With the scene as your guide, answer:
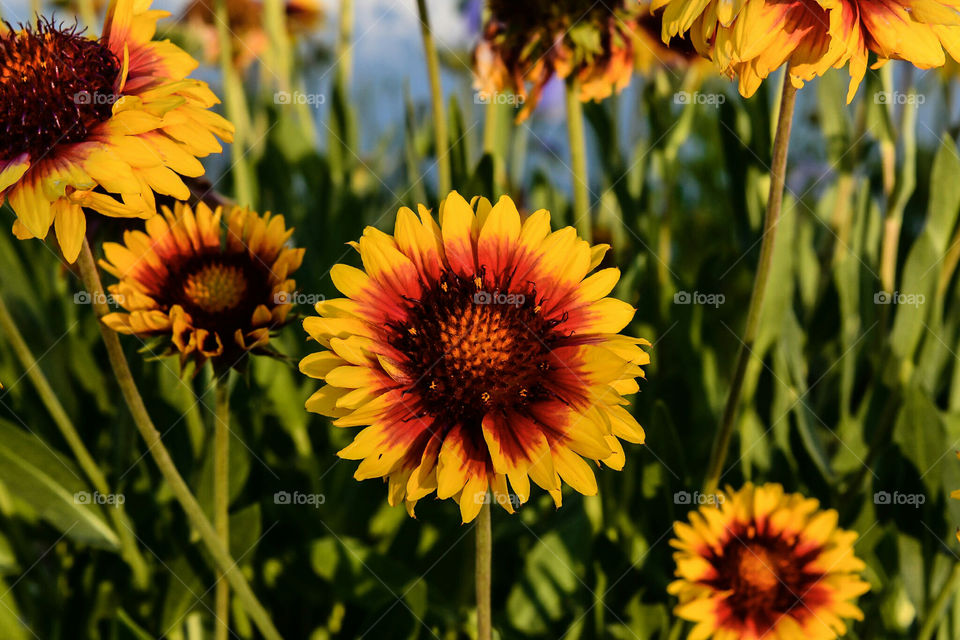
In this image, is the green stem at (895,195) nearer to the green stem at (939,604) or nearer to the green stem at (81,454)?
the green stem at (939,604)

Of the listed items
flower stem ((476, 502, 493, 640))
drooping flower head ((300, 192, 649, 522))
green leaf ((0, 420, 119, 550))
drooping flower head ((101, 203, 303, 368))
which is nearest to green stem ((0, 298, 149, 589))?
green leaf ((0, 420, 119, 550))

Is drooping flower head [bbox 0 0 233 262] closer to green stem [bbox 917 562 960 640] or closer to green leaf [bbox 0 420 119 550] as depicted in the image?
green leaf [bbox 0 420 119 550]

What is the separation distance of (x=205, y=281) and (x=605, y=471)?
1.51ft

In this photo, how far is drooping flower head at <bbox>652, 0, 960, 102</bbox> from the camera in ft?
1.70

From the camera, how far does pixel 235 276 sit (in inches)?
26.4

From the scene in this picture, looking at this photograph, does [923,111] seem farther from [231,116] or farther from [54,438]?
[54,438]

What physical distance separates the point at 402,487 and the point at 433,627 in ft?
1.23

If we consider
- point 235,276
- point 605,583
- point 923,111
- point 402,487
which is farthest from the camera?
point 923,111

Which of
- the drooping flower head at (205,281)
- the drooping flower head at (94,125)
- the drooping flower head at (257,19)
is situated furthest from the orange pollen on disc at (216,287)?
the drooping flower head at (257,19)

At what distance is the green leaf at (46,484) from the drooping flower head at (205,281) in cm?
26

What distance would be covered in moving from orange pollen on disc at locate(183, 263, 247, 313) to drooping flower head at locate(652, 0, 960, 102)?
1.32 ft

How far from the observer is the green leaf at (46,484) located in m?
0.78

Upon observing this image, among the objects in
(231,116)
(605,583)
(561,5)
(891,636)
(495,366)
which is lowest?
(891,636)

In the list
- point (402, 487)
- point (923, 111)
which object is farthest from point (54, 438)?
point (923, 111)
